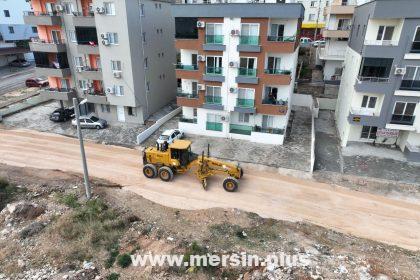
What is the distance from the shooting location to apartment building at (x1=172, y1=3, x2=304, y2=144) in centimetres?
2808

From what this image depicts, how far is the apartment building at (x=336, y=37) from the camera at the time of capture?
4603 cm

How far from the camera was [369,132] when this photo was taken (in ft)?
99.9

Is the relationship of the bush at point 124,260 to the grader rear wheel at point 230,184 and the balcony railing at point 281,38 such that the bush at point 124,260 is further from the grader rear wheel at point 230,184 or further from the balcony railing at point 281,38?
the balcony railing at point 281,38

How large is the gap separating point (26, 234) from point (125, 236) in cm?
612

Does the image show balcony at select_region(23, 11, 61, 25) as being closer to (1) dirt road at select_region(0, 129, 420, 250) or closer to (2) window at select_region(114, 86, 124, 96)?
(2) window at select_region(114, 86, 124, 96)

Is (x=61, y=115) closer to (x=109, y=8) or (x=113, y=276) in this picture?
(x=109, y=8)

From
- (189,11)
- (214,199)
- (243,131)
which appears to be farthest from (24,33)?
(214,199)

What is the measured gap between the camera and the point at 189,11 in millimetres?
29078

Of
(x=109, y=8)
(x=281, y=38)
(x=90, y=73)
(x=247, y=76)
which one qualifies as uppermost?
(x=109, y=8)

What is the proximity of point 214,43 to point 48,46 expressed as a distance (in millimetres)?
21074

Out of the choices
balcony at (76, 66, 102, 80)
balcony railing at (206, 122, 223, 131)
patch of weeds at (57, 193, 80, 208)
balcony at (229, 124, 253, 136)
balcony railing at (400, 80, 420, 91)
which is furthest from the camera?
balcony at (76, 66, 102, 80)

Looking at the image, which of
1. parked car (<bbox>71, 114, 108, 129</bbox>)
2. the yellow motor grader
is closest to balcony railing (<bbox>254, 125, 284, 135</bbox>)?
the yellow motor grader

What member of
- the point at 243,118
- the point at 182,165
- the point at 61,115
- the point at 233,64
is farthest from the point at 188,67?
the point at 61,115

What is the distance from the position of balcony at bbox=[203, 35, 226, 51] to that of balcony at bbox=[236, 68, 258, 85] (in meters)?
2.91
